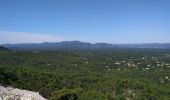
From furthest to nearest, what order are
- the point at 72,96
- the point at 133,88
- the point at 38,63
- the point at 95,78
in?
the point at 38,63 → the point at 95,78 → the point at 133,88 → the point at 72,96

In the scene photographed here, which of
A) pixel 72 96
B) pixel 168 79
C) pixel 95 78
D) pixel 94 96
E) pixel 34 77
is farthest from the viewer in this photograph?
pixel 168 79

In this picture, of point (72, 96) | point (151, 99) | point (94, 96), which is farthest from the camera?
point (151, 99)

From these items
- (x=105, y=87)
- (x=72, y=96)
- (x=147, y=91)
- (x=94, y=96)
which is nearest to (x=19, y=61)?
(x=105, y=87)

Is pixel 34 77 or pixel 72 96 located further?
pixel 34 77

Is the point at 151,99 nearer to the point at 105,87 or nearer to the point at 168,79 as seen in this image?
the point at 105,87

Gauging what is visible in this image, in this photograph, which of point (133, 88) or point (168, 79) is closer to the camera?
point (133, 88)

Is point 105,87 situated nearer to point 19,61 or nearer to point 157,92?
point 157,92

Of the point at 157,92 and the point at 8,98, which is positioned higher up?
the point at 8,98

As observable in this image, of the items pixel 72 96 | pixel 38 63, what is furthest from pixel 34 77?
pixel 38 63

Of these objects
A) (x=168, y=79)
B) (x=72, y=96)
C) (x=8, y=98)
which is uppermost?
(x=8, y=98)
